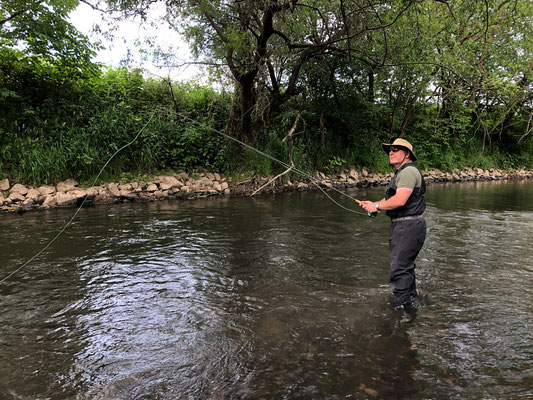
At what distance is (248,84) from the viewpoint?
13.2 m

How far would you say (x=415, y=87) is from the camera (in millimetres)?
16906

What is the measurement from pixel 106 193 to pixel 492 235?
10743mm

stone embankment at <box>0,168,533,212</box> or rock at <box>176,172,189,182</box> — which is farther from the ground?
rock at <box>176,172,189,182</box>

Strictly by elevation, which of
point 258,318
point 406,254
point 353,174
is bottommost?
point 258,318

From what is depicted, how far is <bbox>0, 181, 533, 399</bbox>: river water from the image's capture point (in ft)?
8.60

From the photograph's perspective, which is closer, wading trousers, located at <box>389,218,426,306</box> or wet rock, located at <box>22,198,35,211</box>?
wading trousers, located at <box>389,218,426,306</box>

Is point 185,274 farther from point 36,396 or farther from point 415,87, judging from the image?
point 415,87

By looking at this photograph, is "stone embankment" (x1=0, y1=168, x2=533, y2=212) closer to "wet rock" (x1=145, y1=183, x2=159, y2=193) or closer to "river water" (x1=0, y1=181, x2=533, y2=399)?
"wet rock" (x1=145, y1=183, x2=159, y2=193)

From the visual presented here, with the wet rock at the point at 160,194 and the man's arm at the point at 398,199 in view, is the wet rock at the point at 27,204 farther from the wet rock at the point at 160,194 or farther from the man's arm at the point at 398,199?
the man's arm at the point at 398,199

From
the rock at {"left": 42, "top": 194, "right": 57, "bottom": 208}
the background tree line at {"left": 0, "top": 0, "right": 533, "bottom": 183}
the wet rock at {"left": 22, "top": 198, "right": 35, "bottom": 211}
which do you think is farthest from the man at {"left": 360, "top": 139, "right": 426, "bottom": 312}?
the wet rock at {"left": 22, "top": 198, "right": 35, "bottom": 211}

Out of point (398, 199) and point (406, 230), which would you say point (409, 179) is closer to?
point (398, 199)

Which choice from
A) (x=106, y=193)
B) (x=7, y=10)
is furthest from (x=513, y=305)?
(x=7, y=10)

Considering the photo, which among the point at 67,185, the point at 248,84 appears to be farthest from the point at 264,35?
the point at 67,185

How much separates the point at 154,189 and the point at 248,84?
533 cm
